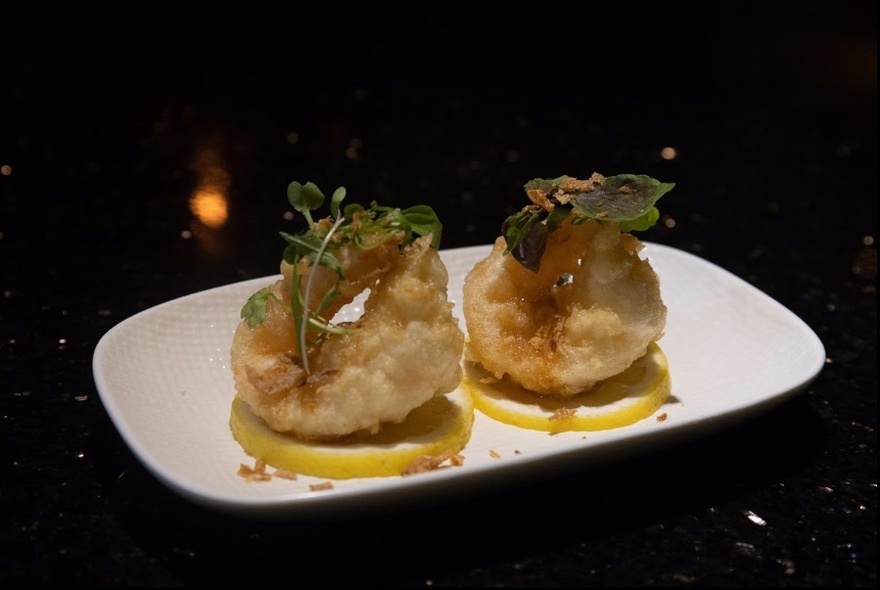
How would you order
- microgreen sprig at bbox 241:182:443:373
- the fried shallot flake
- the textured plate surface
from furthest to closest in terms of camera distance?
microgreen sprig at bbox 241:182:443:373 < the fried shallot flake < the textured plate surface

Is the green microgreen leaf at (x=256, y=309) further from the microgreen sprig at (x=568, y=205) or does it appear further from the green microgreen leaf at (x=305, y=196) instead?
the microgreen sprig at (x=568, y=205)

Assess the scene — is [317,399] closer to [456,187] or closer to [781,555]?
[781,555]

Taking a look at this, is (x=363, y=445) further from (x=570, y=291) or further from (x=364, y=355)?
(x=570, y=291)

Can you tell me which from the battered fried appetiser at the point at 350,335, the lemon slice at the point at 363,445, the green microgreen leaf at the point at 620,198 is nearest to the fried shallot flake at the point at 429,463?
the lemon slice at the point at 363,445

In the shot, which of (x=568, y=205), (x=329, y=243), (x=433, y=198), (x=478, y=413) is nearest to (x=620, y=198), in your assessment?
(x=568, y=205)

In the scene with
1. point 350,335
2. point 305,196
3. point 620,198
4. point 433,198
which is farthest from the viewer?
point 433,198

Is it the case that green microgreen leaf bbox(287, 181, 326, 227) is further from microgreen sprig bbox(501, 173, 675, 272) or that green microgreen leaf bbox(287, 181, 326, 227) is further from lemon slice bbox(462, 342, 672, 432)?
lemon slice bbox(462, 342, 672, 432)

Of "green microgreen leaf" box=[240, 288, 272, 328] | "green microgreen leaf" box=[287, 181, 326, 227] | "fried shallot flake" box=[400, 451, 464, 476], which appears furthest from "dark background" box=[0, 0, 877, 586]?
"green microgreen leaf" box=[287, 181, 326, 227]
